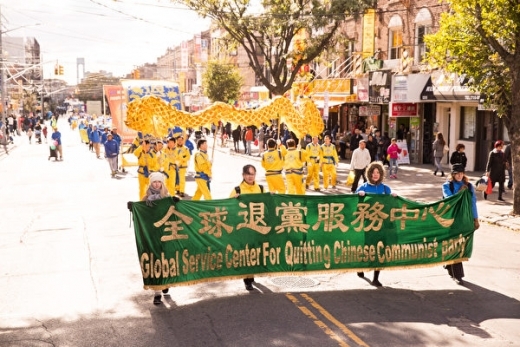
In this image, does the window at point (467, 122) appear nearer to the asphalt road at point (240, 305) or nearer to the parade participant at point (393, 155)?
the parade participant at point (393, 155)

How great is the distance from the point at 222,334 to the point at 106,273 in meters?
3.43

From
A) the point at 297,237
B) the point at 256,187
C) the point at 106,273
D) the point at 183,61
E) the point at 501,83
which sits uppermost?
the point at 183,61

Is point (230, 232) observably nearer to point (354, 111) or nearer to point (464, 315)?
point (464, 315)

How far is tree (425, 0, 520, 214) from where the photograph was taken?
48.4 ft

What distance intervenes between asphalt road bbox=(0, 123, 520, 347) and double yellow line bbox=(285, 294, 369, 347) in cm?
1

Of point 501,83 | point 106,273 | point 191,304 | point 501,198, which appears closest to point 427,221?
point 191,304

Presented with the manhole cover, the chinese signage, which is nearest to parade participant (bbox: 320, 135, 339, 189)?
the chinese signage

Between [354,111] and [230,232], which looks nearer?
[230,232]

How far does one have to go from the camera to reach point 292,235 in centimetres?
891

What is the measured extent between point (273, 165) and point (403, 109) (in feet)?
48.6

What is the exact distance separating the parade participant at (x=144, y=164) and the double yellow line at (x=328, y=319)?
10.1m

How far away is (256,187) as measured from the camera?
374 inches

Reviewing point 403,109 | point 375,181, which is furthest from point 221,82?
point 375,181

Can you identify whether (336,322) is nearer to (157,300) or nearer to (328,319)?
(328,319)
